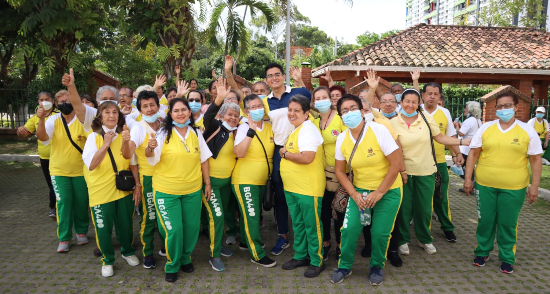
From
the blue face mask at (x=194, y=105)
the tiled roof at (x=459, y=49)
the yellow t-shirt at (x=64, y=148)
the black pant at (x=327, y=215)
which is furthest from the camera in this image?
the tiled roof at (x=459, y=49)

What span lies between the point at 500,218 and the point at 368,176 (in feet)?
5.30

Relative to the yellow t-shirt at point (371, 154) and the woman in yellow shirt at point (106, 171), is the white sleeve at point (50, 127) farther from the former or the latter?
the yellow t-shirt at point (371, 154)

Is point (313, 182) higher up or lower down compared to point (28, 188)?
higher up

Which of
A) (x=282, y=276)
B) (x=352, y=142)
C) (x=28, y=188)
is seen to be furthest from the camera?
(x=28, y=188)

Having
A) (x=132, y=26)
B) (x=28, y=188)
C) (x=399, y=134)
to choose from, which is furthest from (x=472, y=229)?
(x=132, y=26)

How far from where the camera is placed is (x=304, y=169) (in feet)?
12.5

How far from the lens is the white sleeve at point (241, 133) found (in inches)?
157

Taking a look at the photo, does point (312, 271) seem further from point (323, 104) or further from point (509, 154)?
point (509, 154)

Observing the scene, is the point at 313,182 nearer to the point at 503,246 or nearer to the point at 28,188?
the point at 503,246

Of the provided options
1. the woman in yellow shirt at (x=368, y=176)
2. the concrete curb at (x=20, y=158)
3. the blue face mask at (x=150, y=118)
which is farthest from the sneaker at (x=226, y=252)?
the concrete curb at (x=20, y=158)

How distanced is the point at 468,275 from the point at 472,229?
5.40 feet

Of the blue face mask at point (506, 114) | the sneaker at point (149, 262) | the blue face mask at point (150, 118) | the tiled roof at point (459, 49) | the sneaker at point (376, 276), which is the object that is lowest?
the sneaker at point (376, 276)

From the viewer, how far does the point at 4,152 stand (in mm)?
11391

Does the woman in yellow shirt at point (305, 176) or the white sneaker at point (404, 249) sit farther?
the white sneaker at point (404, 249)
